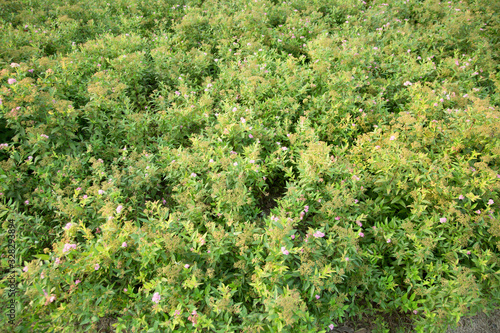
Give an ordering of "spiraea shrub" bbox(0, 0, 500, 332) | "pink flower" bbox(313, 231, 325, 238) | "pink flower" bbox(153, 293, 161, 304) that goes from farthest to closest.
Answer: "pink flower" bbox(313, 231, 325, 238) → "spiraea shrub" bbox(0, 0, 500, 332) → "pink flower" bbox(153, 293, 161, 304)

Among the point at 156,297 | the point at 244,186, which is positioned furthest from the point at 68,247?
the point at 244,186

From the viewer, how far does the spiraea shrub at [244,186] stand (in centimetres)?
241

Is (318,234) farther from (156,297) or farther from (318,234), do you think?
(156,297)

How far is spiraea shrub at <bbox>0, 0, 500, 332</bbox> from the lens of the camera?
2.41 metres

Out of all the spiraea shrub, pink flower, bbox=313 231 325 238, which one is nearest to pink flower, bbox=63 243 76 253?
the spiraea shrub

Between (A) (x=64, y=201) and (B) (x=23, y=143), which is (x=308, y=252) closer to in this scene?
(A) (x=64, y=201)

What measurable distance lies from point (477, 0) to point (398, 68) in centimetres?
368

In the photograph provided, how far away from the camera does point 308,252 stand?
2.62 m

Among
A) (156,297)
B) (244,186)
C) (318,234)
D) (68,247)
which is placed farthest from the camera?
(244,186)

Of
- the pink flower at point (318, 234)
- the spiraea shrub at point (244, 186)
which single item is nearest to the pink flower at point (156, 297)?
the spiraea shrub at point (244, 186)

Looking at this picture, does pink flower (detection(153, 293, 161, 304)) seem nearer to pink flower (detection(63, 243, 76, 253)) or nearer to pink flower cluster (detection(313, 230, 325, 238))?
pink flower (detection(63, 243, 76, 253))

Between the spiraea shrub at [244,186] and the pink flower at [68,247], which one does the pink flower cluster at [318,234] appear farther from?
the pink flower at [68,247]

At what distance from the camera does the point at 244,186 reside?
2.95 meters

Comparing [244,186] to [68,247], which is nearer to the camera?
[68,247]
